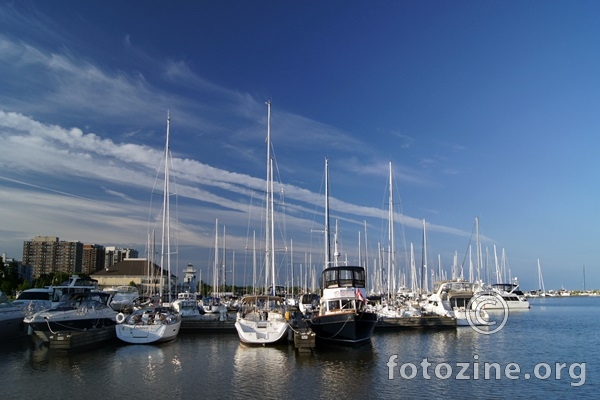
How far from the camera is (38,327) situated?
3734 cm

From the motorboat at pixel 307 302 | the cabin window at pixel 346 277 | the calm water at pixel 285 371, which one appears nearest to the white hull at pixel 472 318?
the calm water at pixel 285 371

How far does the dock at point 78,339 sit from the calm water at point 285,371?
3.22ft

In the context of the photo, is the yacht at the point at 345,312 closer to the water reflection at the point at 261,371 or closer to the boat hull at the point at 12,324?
the water reflection at the point at 261,371

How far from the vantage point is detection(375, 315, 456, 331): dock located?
55478 millimetres

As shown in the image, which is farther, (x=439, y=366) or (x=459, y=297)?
(x=459, y=297)

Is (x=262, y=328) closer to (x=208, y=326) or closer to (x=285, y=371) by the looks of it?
(x=285, y=371)

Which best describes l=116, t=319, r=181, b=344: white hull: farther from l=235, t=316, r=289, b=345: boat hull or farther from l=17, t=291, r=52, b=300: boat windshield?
l=17, t=291, r=52, b=300: boat windshield

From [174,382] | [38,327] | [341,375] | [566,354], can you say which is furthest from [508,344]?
[38,327]

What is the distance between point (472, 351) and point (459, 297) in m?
37.7

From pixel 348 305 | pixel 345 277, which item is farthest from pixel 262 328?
pixel 345 277

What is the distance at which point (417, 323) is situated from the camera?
186ft

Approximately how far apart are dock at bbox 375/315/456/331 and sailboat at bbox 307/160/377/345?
43.7 ft

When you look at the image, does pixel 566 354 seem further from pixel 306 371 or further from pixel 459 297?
pixel 459 297

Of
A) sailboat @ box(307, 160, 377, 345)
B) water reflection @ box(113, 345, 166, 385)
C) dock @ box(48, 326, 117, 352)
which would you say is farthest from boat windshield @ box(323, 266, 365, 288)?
dock @ box(48, 326, 117, 352)
